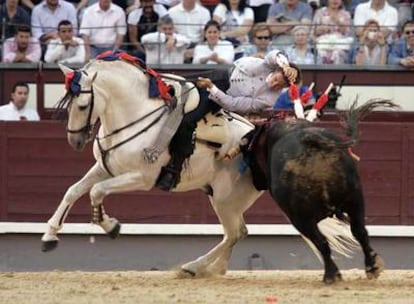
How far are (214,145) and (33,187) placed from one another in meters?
4.05

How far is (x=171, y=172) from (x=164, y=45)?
13.0ft

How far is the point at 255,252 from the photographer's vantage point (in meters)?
13.9

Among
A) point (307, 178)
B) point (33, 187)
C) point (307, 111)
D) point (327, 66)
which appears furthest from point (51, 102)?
point (307, 178)

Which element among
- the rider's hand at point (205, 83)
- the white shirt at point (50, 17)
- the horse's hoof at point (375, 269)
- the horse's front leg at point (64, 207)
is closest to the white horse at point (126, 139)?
the horse's front leg at point (64, 207)

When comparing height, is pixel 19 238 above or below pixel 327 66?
below

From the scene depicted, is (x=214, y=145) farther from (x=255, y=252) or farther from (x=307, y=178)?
(x=255, y=252)

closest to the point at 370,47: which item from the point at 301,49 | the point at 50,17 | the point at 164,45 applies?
the point at 301,49

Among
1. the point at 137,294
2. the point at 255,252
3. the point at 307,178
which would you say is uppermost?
the point at 307,178

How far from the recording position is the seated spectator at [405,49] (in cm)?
1380

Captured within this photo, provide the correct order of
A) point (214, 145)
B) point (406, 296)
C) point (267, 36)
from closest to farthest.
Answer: point (406, 296)
point (214, 145)
point (267, 36)

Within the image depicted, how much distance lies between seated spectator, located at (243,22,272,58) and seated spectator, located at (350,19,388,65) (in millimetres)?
870

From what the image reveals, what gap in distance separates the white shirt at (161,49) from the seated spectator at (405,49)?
1957 mm

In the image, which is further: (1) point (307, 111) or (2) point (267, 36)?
(2) point (267, 36)

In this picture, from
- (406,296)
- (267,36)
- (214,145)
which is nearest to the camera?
(406,296)
